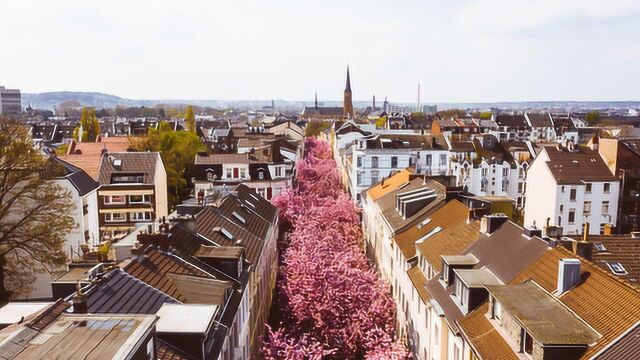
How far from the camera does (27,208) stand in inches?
1582

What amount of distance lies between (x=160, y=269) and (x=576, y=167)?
5112cm

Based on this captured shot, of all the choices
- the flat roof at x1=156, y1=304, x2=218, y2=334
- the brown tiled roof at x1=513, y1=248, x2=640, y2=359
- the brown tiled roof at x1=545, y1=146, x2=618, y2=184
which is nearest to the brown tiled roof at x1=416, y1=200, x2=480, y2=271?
the brown tiled roof at x1=513, y1=248, x2=640, y2=359

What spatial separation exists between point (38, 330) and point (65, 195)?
28.7 metres

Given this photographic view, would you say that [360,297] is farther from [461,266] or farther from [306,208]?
[306,208]

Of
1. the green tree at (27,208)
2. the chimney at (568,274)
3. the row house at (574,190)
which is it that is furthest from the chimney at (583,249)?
the row house at (574,190)

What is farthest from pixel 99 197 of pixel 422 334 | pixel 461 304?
pixel 461 304

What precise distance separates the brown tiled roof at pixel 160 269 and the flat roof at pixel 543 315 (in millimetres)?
11021

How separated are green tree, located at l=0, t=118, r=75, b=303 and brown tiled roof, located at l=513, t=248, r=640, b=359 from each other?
100ft

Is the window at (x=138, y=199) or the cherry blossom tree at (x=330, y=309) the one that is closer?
the cherry blossom tree at (x=330, y=309)

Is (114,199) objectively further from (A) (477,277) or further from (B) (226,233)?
(A) (477,277)

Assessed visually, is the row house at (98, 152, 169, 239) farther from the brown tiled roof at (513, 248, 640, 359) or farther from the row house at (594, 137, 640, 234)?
the row house at (594, 137, 640, 234)

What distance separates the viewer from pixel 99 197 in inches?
2272

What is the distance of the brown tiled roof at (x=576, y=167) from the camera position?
59.0m

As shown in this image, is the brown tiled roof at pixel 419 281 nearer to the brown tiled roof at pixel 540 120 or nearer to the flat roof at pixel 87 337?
the flat roof at pixel 87 337
